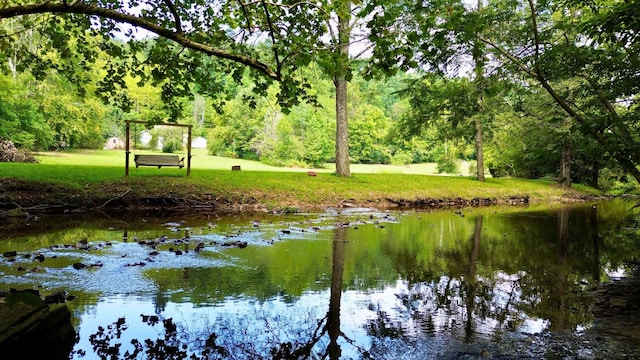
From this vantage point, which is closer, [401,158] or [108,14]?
[108,14]

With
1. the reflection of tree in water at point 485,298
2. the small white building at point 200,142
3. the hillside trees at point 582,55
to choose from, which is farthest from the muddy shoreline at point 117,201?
the small white building at point 200,142

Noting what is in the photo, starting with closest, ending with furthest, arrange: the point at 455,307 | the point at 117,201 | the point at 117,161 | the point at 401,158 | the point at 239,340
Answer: the point at 239,340 < the point at 455,307 < the point at 117,201 < the point at 117,161 < the point at 401,158

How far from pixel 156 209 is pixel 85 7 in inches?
422

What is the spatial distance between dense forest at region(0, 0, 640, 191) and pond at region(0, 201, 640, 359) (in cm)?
247

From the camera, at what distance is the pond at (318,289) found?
14.4ft

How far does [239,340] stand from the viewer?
4.45 meters

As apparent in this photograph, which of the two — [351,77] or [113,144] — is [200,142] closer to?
[113,144]

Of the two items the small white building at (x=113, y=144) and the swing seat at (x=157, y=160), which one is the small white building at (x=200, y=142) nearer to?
the small white building at (x=113, y=144)

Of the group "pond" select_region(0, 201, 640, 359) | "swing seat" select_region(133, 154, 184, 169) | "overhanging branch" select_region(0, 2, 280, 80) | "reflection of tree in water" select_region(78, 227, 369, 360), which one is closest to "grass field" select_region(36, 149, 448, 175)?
"swing seat" select_region(133, 154, 184, 169)

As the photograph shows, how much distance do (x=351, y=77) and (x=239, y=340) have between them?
13.6ft

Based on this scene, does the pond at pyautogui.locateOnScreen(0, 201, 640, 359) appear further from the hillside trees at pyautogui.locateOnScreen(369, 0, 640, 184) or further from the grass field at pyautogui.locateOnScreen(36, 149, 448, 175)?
the grass field at pyautogui.locateOnScreen(36, 149, 448, 175)

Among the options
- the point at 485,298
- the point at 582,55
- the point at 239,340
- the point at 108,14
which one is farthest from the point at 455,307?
the point at 108,14

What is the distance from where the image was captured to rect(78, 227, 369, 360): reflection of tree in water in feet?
13.5

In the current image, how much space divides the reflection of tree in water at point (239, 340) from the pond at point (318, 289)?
0.02 m
